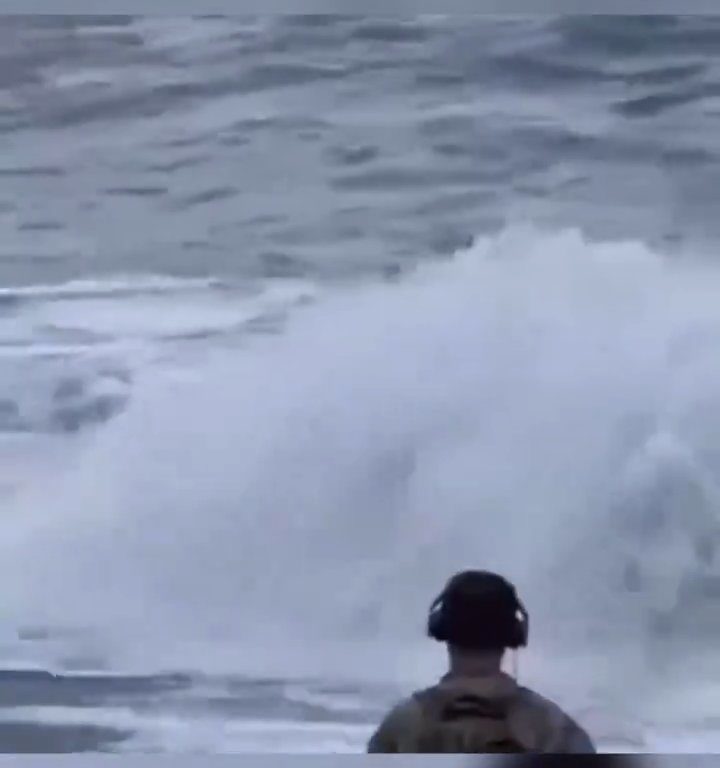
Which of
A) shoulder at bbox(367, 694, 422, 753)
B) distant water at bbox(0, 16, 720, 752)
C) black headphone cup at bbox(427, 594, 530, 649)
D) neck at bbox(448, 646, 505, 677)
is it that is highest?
distant water at bbox(0, 16, 720, 752)

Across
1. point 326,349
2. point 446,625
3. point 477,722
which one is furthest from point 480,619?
point 326,349

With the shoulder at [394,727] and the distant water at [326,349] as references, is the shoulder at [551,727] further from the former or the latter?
the shoulder at [394,727]

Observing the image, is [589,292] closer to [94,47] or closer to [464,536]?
[464,536]

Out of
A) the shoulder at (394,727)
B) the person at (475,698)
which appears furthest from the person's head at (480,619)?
the shoulder at (394,727)

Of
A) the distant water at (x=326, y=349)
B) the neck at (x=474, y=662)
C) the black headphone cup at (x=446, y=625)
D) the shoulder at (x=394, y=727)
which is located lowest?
the shoulder at (x=394, y=727)

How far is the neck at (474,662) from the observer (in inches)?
69.1

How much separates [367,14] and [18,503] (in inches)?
37.6

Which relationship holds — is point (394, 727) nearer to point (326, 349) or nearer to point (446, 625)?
point (446, 625)

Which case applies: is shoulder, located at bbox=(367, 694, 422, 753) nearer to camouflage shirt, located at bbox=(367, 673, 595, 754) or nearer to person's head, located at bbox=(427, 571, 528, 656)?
camouflage shirt, located at bbox=(367, 673, 595, 754)

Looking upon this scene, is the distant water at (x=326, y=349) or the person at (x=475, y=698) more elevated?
the distant water at (x=326, y=349)

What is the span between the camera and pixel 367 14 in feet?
6.22

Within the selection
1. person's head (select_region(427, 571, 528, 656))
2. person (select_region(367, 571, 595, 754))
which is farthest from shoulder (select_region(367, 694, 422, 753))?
person's head (select_region(427, 571, 528, 656))

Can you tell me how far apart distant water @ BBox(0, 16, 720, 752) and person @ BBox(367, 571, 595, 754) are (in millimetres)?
35

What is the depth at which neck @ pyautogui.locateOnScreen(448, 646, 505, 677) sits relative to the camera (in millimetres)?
1755
